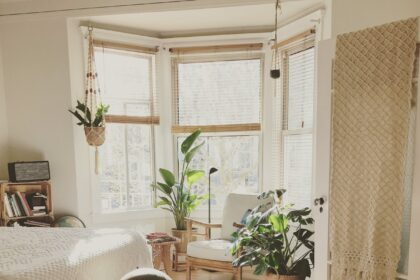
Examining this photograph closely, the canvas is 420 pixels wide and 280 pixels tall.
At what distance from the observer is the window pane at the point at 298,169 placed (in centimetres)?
292

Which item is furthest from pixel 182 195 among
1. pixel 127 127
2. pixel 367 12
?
pixel 367 12

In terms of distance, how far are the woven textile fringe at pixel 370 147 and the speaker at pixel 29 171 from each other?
2569 mm

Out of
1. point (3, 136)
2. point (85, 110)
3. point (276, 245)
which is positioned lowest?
point (276, 245)

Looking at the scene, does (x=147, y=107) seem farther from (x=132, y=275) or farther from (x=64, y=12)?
(x=132, y=275)

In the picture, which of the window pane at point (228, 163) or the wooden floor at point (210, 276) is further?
the window pane at point (228, 163)

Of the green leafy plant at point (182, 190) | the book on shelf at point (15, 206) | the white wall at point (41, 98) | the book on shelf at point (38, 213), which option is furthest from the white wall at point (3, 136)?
the green leafy plant at point (182, 190)

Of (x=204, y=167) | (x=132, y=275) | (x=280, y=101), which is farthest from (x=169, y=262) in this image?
(x=280, y=101)

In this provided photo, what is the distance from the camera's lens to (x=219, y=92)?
3.53 m

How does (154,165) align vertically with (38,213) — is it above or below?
above

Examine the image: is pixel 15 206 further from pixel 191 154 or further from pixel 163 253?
→ pixel 191 154

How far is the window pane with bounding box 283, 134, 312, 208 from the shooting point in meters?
2.92

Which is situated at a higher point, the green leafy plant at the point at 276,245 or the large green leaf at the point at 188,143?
the large green leaf at the point at 188,143

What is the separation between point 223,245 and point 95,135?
166 cm

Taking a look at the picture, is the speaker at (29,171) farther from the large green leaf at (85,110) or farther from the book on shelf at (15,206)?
the large green leaf at (85,110)
